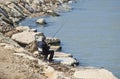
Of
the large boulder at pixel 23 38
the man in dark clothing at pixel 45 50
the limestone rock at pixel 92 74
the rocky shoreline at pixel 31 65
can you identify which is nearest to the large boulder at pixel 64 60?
the rocky shoreline at pixel 31 65

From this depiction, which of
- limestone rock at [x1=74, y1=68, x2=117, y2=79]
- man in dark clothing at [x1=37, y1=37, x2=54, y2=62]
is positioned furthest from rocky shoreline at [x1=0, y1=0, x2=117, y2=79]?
man in dark clothing at [x1=37, y1=37, x2=54, y2=62]

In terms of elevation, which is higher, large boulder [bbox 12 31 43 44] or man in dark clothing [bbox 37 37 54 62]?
large boulder [bbox 12 31 43 44]

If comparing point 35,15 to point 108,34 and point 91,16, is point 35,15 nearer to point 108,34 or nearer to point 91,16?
point 91,16

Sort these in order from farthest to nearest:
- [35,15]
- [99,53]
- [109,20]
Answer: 1. [35,15]
2. [109,20]
3. [99,53]

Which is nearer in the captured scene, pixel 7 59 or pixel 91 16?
pixel 7 59

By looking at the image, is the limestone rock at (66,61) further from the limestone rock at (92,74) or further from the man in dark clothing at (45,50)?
the limestone rock at (92,74)

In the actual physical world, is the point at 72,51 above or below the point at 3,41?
below

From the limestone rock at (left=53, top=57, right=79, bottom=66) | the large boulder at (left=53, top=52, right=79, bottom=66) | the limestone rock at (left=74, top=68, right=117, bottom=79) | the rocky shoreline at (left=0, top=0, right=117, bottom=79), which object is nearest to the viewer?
the rocky shoreline at (left=0, top=0, right=117, bottom=79)

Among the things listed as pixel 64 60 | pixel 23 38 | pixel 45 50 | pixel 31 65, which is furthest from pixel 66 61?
pixel 31 65

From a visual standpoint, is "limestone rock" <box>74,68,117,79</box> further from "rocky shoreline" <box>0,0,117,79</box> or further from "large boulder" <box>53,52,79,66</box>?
"large boulder" <box>53,52,79,66</box>

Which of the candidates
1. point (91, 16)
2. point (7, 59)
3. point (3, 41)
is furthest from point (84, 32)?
point (7, 59)

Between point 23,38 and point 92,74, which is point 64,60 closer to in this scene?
point 23,38

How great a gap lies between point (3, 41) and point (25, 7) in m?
28.1

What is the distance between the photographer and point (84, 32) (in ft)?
112
